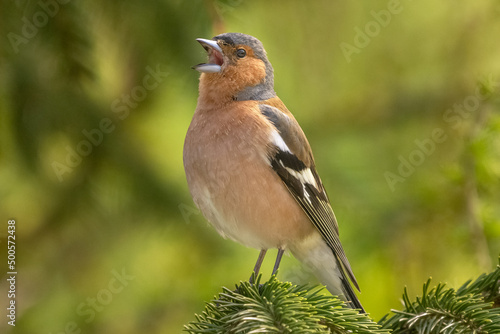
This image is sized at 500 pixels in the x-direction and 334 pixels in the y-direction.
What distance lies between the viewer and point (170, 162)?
3201 mm

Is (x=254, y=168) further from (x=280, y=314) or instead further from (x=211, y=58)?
(x=280, y=314)

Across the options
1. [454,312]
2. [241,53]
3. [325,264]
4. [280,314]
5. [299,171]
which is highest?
[241,53]

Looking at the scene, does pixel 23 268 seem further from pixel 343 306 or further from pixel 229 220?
pixel 343 306

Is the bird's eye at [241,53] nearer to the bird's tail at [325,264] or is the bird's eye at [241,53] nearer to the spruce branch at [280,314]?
the bird's tail at [325,264]

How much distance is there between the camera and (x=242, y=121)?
9.12 feet

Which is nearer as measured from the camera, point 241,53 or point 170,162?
point 241,53

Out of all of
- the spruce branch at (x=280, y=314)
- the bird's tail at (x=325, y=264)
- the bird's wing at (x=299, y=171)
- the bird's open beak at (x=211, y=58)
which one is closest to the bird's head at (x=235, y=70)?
the bird's open beak at (x=211, y=58)

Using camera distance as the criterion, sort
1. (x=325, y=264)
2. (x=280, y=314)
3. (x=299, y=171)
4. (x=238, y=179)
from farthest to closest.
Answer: (x=325, y=264) → (x=299, y=171) → (x=238, y=179) → (x=280, y=314)

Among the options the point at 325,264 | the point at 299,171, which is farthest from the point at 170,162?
the point at 325,264

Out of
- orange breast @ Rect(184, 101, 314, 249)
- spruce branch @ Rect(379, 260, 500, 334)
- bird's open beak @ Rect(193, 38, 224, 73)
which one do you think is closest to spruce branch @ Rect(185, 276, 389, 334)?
spruce branch @ Rect(379, 260, 500, 334)

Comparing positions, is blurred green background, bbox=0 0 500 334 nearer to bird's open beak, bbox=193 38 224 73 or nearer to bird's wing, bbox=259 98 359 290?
bird's open beak, bbox=193 38 224 73

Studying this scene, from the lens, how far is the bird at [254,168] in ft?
8.74

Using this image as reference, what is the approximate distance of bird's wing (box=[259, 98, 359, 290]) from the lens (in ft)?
9.23

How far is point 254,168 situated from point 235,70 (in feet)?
1.93
